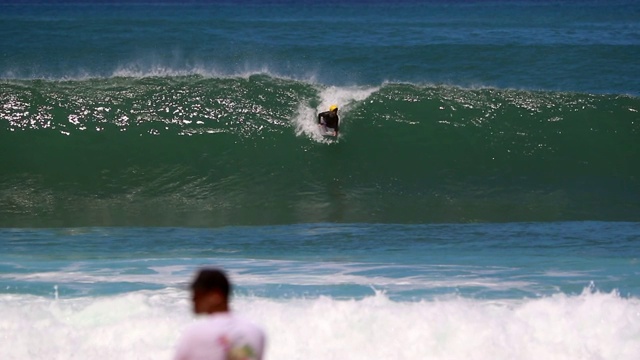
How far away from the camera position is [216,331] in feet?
13.5

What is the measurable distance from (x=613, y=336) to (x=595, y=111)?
10695 millimetres

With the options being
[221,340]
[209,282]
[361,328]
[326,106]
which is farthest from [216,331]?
[326,106]

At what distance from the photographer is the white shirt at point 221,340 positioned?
4.09 m

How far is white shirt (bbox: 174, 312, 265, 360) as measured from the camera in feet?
13.4

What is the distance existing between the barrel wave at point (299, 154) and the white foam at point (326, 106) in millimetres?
35

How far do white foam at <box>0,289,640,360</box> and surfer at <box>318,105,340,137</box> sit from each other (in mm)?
8239

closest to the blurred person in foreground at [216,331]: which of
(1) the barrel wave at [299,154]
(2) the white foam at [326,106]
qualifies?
(1) the barrel wave at [299,154]

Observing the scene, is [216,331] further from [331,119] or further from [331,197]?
[331,119]

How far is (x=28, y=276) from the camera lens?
982 centimetres

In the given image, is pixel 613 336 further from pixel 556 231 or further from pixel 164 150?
pixel 164 150

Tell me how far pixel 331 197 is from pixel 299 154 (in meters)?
1.63

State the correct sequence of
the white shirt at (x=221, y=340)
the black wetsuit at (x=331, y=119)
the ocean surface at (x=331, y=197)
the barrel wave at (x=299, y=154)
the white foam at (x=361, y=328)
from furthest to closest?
the black wetsuit at (x=331, y=119), the barrel wave at (x=299, y=154), the ocean surface at (x=331, y=197), the white foam at (x=361, y=328), the white shirt at (x=221, y=340)

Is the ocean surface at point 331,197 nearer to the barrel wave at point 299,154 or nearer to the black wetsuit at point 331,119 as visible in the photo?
the barrel wave at point 299,154

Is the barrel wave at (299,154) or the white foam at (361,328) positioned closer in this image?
the white foam at (361,328)
